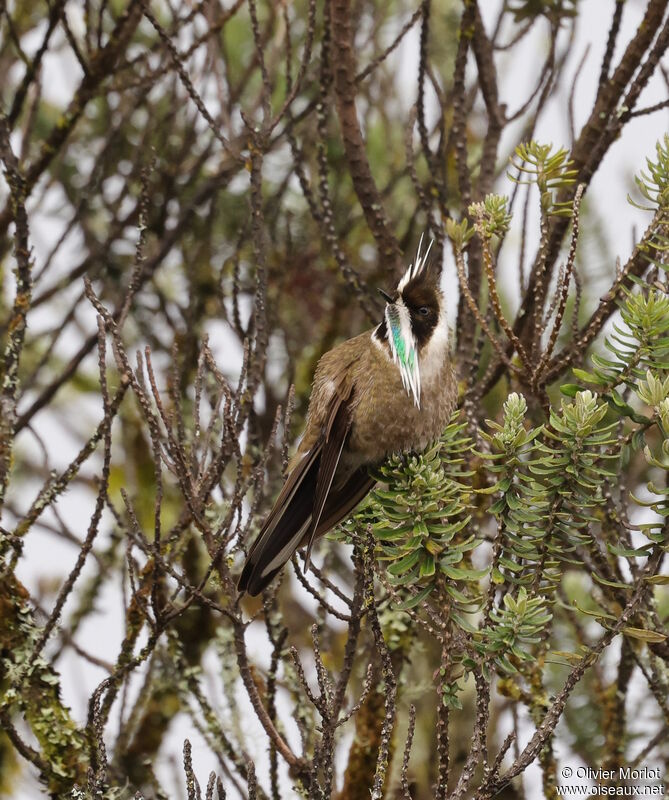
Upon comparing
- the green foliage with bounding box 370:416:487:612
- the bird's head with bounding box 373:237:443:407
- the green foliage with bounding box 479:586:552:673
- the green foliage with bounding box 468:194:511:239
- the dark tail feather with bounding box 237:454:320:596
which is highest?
Result: the bird's head with bounding box 373:237:443:407

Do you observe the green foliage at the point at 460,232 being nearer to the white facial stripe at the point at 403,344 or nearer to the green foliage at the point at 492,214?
the green foliage at the point at 492,214

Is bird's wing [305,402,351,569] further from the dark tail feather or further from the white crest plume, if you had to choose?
the white crest plume

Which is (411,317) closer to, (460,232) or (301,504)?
(460,232)

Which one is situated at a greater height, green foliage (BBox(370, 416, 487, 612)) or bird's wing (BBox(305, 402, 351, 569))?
bird's wing (BBox(305, 402, 351, 569))

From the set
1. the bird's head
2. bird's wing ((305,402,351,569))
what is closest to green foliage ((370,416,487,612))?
bird's wing ((305,402,351,569))

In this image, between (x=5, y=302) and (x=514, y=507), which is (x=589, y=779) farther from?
(x=5, y=302)

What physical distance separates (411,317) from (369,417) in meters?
0.34

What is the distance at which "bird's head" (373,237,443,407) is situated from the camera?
129 inches

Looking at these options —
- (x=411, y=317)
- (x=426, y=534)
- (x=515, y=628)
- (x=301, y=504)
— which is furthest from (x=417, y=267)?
(x=515, y=628)

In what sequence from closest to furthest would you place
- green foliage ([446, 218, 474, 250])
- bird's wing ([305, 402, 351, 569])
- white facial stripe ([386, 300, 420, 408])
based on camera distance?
green foliage ([446, 218, 474, 250]) < bird's wing ([305, 402, 351, 569]) < white facial stripe ([386, 300, 420, 408])

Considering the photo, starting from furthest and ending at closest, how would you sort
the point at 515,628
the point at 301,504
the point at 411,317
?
the point at 411,317 → the point at 301,504 → the point at 515,628

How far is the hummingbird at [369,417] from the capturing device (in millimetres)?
3137

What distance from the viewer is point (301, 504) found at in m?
3.24

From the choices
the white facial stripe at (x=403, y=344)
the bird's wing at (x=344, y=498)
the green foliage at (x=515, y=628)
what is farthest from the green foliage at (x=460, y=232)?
the green foliage at (x=515, y=628)
